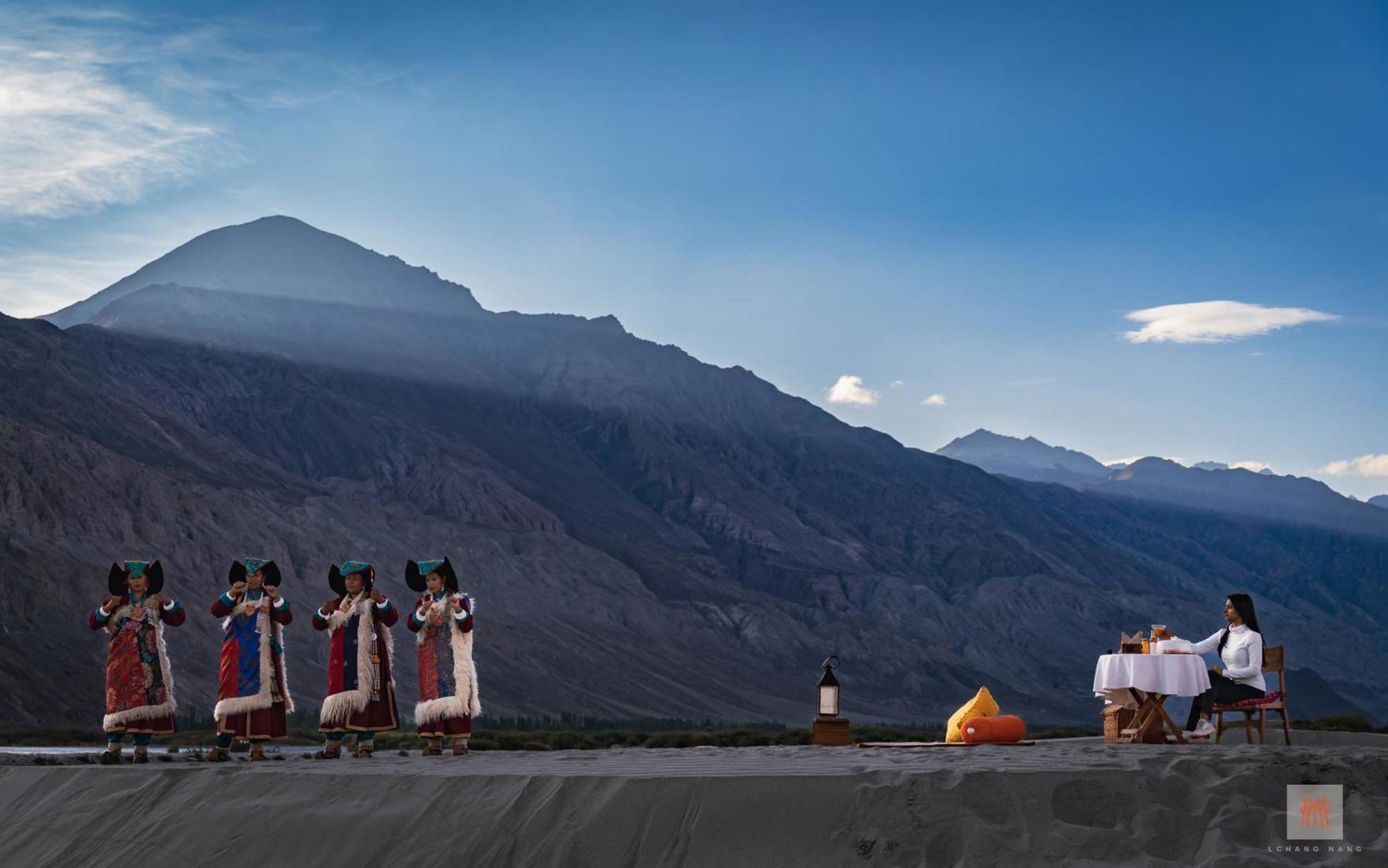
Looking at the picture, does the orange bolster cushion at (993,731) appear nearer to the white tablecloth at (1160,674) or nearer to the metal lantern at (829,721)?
the white tablecloth at (1160,674)

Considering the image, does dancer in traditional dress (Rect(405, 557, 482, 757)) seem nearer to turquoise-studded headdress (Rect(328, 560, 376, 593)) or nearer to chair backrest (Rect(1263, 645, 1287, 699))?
turquoise-studded headdress (Rect(328, 560, 376, 593))

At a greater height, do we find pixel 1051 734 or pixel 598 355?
pixel 598 355

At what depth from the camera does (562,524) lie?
11931 centimetres

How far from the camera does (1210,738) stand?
46.5ft

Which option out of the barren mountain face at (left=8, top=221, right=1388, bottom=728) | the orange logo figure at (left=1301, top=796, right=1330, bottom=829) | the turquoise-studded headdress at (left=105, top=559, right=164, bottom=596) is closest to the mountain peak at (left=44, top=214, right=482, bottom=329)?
the barren mountain face at (left=8, top=221, right=1388, bottom=728)

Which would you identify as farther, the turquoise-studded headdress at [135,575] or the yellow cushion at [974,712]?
the turquoise-studded headdress at [135,575]

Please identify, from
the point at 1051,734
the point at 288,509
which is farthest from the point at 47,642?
the point at 1051,734

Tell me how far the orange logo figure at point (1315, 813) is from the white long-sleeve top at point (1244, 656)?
12.4ft

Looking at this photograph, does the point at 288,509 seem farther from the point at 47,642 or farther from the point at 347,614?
the point at 347,614

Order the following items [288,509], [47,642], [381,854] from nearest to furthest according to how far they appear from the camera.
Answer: [381,854] → [47,642] → [288,509]

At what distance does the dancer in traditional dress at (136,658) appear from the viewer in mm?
15688

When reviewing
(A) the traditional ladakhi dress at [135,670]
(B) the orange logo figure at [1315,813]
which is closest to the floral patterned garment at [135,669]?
(A) the traditional ladakhi dress at [135,670]

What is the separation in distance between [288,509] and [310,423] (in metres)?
27.8

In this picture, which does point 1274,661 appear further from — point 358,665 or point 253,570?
point 253,570
